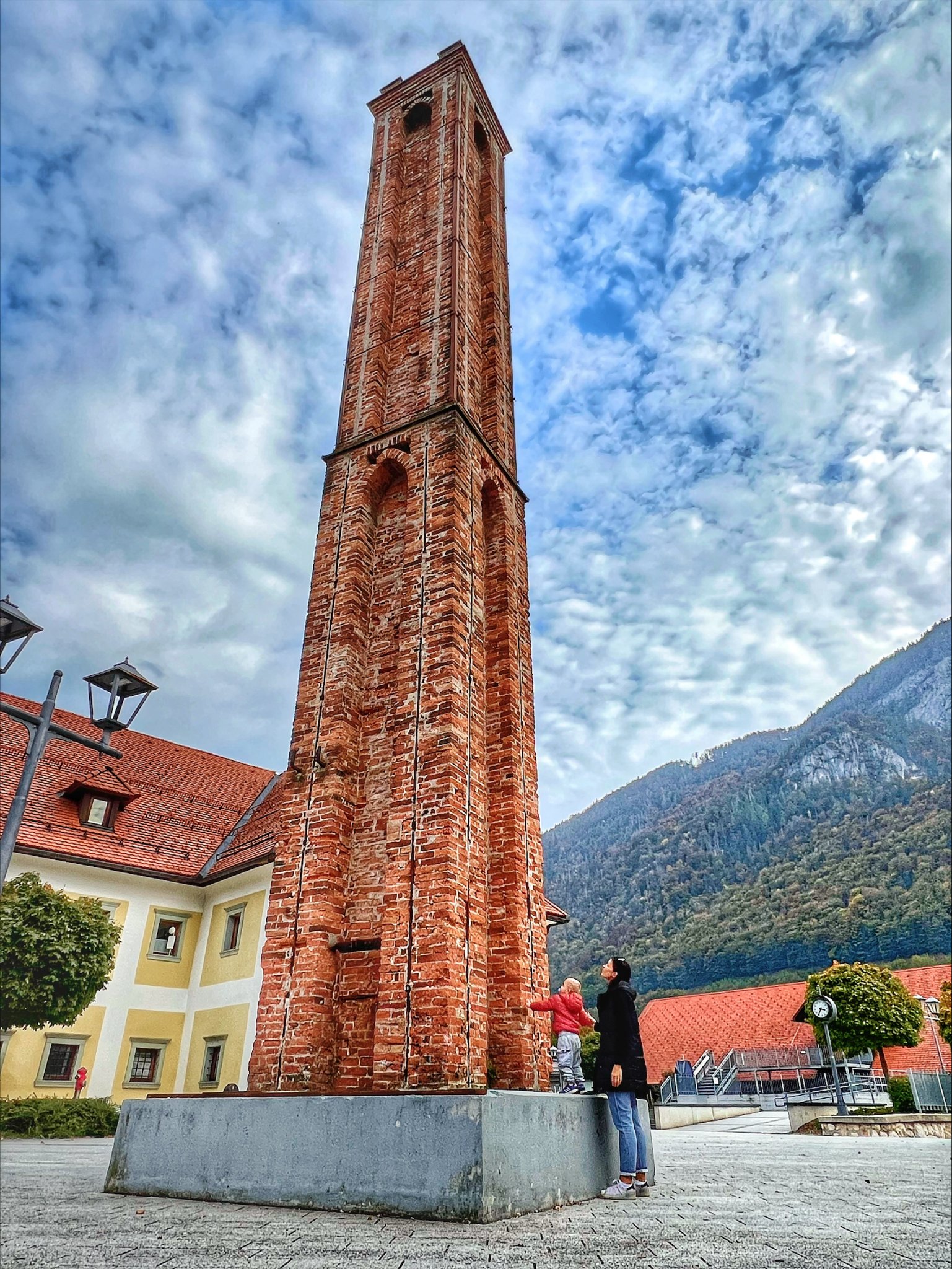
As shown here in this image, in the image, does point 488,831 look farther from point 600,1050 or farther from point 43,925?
point 43,925

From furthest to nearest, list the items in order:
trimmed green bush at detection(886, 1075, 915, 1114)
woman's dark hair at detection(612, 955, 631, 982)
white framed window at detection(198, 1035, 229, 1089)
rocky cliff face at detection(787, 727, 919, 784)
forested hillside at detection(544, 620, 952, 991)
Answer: rocky cliff face at detection(787, 727, 919, 784) < forested hillside at detection(544, 620, 952, 991) < trimmed green bush at detection(886, 1075, 915, 1114) < white framed window at detection(198, 1035, 229, 1089) < woman's dark hair at detection(612, 955, 631, 982)

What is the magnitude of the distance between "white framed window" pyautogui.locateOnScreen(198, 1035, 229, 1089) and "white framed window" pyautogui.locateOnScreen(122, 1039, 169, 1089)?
1264 mm

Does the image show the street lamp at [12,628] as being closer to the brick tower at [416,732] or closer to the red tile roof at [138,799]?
the brick tower at [416,732]

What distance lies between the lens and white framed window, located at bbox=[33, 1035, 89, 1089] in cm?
1825

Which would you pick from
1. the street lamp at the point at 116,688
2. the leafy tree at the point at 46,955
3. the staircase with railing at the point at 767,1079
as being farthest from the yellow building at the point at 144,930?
the staircase with railing at the point at 767,1079

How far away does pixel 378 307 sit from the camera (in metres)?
11.1

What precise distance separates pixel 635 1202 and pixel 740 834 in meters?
133

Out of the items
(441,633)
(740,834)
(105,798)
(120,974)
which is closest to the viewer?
(441,633)

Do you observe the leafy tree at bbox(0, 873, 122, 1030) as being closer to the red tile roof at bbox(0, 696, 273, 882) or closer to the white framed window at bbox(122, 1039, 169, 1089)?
the red tile roof at bbox(0, 696, 273, 882)

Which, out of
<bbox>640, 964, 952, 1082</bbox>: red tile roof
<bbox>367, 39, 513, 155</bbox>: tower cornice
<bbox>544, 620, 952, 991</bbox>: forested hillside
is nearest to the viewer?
<bbox>367, 39, 513, 155</bbox>: tower cornice

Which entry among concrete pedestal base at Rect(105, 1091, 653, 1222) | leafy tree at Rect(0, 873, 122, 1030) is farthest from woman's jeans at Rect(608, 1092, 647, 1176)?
leafy tree at Rect(0, 873, 122, 1030)

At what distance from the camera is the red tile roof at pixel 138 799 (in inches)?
794

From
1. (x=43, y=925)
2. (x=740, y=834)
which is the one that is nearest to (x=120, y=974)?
(x=43, y=925)

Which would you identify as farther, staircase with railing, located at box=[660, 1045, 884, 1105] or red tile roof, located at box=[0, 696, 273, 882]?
staircase with railing, located at box=[660, 1045, 884, 1105]
